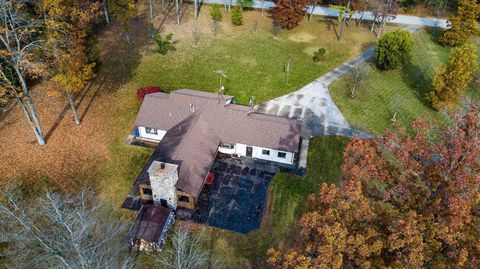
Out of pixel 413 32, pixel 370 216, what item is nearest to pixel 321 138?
pixel 370 216

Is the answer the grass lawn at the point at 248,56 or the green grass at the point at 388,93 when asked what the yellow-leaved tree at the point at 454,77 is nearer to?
the green grass at the point at 388,93

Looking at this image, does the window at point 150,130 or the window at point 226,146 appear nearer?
the window at point 226,146

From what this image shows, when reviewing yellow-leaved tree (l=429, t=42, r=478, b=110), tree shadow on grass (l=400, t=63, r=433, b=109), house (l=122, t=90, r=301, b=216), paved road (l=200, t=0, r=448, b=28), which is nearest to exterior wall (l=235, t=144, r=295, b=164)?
house (l=122, t=90, r=301, b=216)

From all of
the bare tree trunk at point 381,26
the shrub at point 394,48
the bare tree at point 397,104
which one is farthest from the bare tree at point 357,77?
the bare tree trunk at point 381,26

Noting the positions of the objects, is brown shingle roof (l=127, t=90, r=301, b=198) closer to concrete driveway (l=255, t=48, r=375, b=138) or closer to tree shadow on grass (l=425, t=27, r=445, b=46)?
concrete driveway (l=255, t=48, r=375, b=138)

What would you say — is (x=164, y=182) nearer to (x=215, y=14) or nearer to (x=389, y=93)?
(x=389, y=93)

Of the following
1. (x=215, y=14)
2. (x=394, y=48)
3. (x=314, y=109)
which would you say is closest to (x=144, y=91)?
(x=314, y=109)
